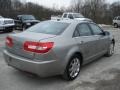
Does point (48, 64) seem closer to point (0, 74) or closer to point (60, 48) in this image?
point (60, 48)

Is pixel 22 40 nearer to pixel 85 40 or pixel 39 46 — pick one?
pixel 39 46

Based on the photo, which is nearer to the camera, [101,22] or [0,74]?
[0,74]

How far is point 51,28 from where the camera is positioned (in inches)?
220

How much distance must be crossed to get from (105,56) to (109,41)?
679 mm

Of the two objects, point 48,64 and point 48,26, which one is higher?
point 48,26

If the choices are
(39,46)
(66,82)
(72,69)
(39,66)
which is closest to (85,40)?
(72,69)

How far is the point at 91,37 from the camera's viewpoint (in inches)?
241

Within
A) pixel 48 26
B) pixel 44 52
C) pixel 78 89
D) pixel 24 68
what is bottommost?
pixel 78 89

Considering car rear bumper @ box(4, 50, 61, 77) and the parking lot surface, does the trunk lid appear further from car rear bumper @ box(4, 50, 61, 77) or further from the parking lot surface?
the parking lot surface

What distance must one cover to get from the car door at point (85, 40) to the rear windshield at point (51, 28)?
422 mm

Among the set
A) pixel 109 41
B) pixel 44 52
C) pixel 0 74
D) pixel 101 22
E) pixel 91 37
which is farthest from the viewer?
pixel 101 22

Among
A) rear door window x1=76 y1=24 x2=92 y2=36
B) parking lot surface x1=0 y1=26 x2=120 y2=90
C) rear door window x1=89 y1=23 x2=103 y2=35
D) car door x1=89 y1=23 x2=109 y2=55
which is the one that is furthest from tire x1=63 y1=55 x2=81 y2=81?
rear door window x1=89 y1=23 x2=103 y2=35

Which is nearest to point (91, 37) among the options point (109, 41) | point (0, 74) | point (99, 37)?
point (99, 37)

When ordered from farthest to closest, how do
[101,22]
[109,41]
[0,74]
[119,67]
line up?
[101,22], [109,41], [119,67], [0,74]
